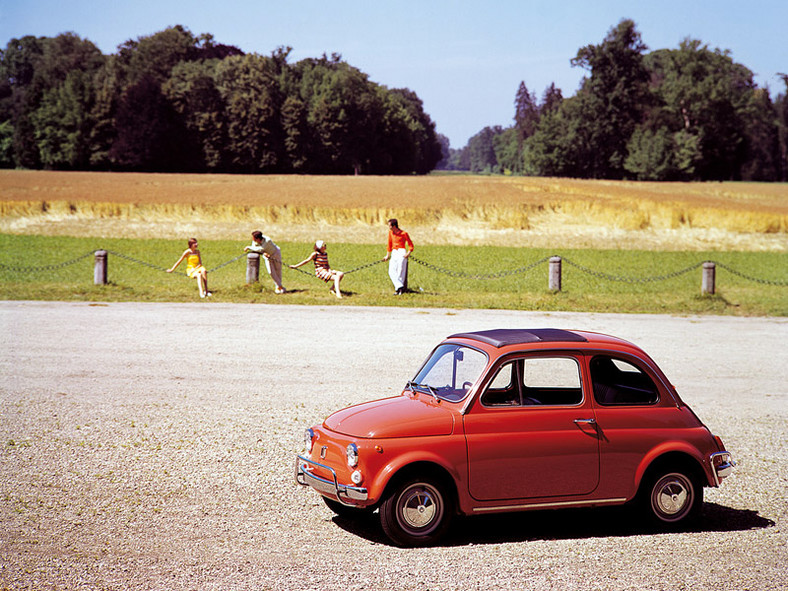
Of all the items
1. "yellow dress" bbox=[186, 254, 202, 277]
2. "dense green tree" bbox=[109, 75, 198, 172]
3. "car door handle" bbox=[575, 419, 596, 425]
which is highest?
"dense green tree" bbox=[109, 75, 198, 172]

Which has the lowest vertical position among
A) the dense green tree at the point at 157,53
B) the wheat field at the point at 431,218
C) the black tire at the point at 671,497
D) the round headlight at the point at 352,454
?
the black tire at the point at 671,497

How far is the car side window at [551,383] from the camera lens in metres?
6.53

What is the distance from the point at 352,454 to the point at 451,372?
1.19m

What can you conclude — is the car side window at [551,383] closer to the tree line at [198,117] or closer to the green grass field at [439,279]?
the green grass field at [439,279]

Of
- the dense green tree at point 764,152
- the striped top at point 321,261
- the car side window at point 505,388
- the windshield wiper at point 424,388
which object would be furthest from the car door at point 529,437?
the dense green tree at point 764,152

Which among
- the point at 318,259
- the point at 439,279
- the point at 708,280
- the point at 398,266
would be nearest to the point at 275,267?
the point at 318,259

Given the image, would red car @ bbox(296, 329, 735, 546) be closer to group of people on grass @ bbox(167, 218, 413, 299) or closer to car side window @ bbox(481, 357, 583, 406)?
car side window @ bbox(481, 357, 583, 406)

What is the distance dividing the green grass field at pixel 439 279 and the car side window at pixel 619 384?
1483cm

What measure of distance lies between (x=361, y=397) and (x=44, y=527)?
5252 mm

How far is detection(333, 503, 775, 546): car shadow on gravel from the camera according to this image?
670cm

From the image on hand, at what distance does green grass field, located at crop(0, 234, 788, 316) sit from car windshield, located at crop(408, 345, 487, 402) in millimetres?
14845

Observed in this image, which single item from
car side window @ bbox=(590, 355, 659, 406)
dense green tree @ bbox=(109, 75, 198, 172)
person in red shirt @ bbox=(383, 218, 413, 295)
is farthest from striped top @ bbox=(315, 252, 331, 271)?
dense green tree @ bbox=(109, 75, 198, 172)

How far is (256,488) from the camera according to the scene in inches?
304

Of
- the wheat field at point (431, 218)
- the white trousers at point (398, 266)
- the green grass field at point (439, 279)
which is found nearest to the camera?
the green grass field at point (439, 279)
